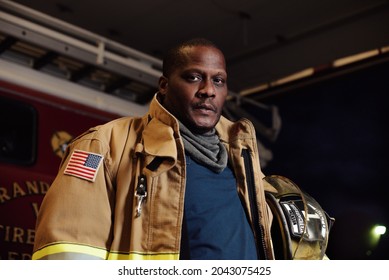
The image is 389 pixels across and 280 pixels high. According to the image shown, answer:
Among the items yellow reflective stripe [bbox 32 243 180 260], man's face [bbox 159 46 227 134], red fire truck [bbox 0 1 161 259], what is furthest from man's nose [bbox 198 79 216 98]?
red fire truck [bbox 0 1 161 259]

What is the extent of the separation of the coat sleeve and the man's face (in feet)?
1.00

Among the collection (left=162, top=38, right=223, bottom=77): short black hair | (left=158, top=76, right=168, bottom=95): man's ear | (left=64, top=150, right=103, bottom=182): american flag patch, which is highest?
(left=162, top=38, right=223, bottom=77): short black hair

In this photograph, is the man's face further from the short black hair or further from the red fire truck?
the red fire truck

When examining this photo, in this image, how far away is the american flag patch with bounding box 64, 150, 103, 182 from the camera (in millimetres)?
1623

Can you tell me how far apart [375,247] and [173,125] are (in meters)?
4.29

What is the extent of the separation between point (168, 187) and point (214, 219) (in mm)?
162

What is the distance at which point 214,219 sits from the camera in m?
1.68

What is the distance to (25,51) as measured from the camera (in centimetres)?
380

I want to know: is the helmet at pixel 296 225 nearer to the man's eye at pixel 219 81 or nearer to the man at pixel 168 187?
the man at pixel 168 187

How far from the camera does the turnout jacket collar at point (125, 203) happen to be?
1.57m

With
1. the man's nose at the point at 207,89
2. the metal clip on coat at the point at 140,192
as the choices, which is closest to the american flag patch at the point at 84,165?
the metal clip on coat at the point at 140,192

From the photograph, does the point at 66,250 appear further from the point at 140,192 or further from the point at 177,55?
the point at 177,55
